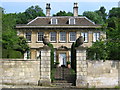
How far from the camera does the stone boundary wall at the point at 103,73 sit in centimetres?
1136

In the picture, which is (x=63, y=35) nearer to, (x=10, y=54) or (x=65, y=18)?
(x=65, y=18)

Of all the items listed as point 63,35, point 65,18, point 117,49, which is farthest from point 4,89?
point 65,18

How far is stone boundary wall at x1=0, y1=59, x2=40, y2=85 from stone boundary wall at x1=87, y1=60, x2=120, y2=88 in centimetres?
303

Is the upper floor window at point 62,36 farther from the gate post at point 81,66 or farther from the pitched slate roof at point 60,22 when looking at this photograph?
the gate post at point 81,66

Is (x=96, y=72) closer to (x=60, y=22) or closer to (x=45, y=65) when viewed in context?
(x=45, y=65)

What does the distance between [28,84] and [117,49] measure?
5820mm

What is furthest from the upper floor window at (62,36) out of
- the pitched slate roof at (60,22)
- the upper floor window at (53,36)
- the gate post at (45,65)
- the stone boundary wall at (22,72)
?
the stone boundary wall at (22,72)

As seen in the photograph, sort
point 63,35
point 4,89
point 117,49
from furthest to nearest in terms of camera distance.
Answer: point 63,35 → point 117,49 → point 4,89

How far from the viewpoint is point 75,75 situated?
11570mm

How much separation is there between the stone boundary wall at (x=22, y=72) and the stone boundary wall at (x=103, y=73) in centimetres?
303

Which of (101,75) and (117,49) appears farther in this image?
(117,49)

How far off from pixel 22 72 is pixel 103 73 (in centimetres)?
464

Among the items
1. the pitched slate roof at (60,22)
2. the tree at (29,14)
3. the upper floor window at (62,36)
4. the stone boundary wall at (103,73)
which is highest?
the tree at (29,14)

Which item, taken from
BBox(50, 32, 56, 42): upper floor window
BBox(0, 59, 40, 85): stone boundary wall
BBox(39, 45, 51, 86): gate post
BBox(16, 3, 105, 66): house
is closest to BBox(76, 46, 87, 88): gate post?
BBox(39, 45, 51, 86): gate post
